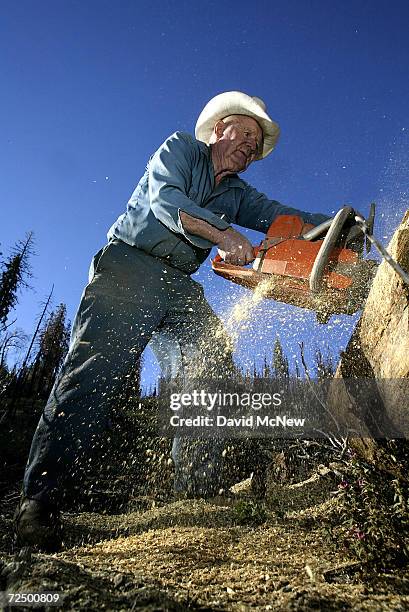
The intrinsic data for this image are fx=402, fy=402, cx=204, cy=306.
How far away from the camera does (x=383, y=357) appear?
1.97m

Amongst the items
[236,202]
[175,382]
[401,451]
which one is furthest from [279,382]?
[401,451]

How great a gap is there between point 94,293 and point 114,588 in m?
1.86

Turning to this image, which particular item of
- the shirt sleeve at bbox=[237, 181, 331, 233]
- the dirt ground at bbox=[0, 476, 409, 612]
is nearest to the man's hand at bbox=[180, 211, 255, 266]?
the shirt sleeve at bbox=[237, 181, 331, 233]

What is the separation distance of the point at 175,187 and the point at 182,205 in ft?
0.71

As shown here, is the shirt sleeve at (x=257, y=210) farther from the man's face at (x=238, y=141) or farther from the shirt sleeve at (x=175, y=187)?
the shirt sleeve at (x=175, y=187)

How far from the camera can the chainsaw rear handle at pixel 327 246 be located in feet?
7.70

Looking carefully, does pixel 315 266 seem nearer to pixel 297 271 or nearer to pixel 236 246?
pixel 297 271

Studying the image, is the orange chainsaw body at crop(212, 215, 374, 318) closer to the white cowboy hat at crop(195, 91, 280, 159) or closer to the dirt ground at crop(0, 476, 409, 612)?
the white cowboy hat at crop(195, 91, 280, 159)

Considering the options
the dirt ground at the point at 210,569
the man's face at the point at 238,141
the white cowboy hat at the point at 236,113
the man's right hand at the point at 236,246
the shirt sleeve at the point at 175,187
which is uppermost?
the white cowboy hat at the point at 236,113

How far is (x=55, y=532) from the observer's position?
2.16 metres

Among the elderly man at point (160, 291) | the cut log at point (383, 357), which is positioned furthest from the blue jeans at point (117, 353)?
the cut log at point (383, 357)

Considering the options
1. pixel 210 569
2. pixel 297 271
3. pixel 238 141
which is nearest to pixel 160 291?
pixel 297 271

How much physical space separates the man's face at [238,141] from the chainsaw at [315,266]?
870 millimetres

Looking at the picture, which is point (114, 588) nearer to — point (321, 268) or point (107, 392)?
point (107, 392)
